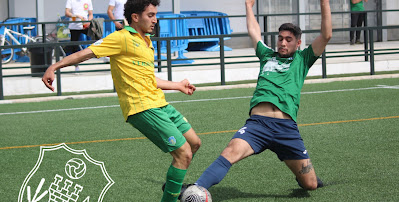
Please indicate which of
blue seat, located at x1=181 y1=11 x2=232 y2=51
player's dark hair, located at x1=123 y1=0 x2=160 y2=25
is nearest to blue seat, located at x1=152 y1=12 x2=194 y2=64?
blue seat, located at x1=181 y1=11 x2=232 y2=51

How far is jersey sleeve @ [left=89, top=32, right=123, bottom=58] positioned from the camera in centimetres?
506

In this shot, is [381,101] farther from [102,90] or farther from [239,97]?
[102,90]

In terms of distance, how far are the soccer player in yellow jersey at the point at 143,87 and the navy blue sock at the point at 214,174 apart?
168mm

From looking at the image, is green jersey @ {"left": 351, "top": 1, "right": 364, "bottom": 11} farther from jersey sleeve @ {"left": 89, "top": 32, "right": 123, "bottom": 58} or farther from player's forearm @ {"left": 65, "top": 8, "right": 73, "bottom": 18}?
jersey sleeve @ {"left": 89, "top": 32, "right": 123, "bottom": 58}

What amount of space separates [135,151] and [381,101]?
5.42 m

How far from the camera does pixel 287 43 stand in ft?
19.5

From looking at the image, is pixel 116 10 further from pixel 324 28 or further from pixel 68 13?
pixel 324 28

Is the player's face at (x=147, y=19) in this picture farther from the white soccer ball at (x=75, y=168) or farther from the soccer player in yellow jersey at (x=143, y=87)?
the white soccer ball at (x=75, y=168)

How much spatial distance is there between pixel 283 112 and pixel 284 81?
0.29 meters

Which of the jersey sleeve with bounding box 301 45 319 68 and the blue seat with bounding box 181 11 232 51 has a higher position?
the blue seat with bounding box 181 11 232 51

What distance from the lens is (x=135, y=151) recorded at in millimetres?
8039

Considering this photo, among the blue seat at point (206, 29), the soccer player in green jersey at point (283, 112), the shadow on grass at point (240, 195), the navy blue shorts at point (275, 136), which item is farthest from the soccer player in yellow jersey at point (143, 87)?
the blue seat at point (206, 29)

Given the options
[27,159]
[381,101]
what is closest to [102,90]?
[381,101]

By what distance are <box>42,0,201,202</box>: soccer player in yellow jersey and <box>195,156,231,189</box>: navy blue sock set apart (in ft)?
0.55
